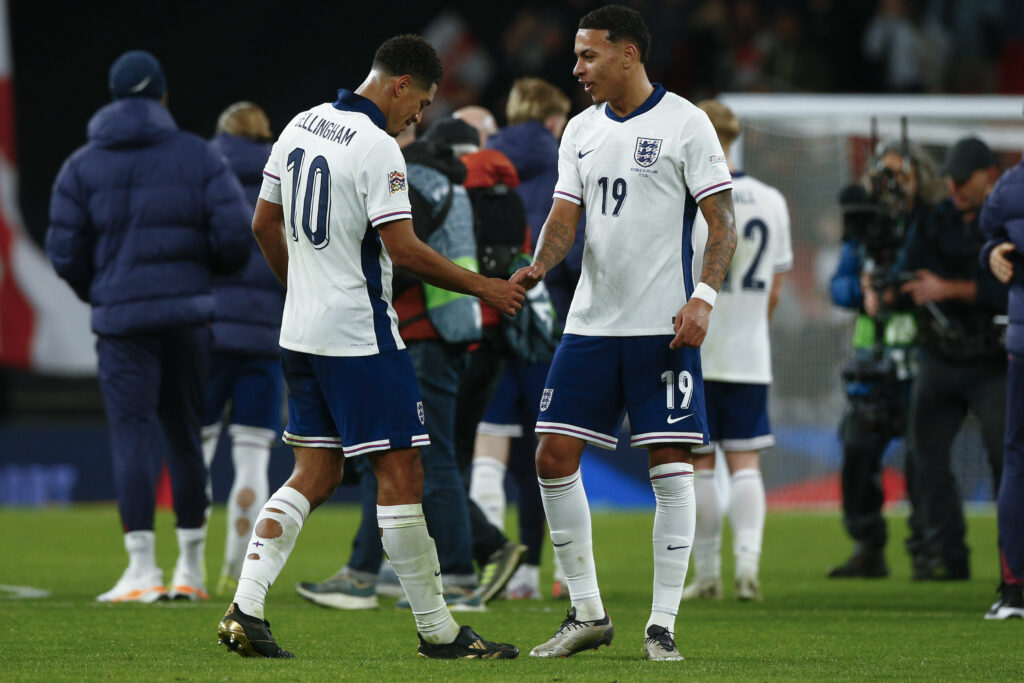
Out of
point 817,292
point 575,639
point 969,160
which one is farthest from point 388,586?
point 817,292

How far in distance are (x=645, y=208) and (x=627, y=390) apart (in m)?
0.61

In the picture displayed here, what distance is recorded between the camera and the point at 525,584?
7.62 meters

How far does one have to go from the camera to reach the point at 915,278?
8008 millimetres

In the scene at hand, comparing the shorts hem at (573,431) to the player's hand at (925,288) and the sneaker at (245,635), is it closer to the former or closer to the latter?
the sneaker at (245,635)

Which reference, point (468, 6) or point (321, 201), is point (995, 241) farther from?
point (468, 6)

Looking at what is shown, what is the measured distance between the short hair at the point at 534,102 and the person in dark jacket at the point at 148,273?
4.96ft

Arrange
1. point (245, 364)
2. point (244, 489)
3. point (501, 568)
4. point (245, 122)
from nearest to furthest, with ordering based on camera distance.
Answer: point (501, 568), point (244, 489), point (245, 364), point (245, 122)

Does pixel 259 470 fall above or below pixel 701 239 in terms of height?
below

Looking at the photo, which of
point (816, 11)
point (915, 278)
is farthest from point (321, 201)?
point (816, 11)

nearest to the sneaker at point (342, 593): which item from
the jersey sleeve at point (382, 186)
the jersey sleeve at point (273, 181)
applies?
the jersey sleeve at point (273, 181)

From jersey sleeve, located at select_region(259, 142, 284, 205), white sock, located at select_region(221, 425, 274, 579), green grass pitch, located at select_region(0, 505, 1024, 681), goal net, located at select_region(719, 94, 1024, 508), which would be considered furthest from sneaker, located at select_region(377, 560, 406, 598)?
goal net, located at select_region(719, 94, 1024, 508)

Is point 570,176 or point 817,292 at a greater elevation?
point 570,176

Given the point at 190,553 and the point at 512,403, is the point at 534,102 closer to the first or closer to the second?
the point at 512,403

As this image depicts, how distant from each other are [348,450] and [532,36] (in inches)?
507
